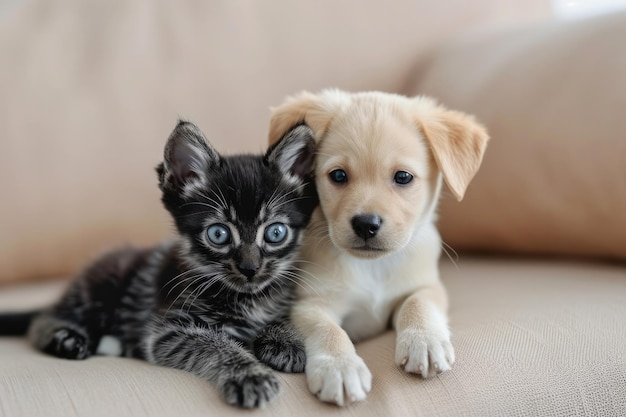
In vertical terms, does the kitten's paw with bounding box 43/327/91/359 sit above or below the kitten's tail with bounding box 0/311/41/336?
above

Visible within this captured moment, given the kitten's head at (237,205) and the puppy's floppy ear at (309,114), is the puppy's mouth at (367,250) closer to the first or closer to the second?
the kitten's head at (237,205)

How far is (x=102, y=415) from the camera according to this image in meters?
1.00

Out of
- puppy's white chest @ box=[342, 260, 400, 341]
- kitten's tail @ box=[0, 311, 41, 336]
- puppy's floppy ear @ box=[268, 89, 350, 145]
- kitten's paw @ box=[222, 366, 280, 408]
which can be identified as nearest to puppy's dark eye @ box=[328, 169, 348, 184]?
puppy's floppy ear @ box=[268, 89, 350, 145]

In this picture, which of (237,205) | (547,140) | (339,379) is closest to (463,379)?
(339,379)

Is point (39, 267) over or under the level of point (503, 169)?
under

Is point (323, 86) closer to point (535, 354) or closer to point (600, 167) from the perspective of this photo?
point (600, 167)

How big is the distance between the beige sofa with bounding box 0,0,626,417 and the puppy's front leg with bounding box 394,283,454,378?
0.06 meters

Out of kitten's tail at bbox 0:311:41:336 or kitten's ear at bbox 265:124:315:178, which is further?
kitten's tail at bbox 0:311:41:336

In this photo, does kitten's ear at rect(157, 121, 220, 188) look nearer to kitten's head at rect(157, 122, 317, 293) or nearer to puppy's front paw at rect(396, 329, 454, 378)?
kitten's head at rect(157, 122, 317, 293)

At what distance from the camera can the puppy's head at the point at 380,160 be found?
1274 millimetres

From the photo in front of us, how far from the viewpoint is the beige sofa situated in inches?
60.2

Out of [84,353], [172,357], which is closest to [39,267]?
[84,353]

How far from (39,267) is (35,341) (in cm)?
48

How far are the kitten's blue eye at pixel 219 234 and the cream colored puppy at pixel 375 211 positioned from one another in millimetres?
222
